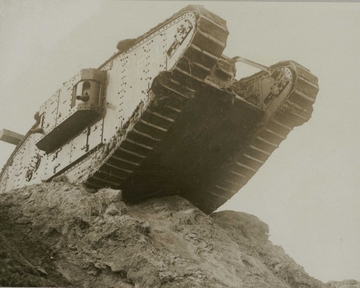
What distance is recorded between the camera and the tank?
6016 millimetres

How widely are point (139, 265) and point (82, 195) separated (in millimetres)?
1443

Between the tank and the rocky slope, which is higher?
the tank

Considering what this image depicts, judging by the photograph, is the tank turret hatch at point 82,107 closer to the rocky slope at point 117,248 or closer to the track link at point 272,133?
the rocky slope at point 117,248

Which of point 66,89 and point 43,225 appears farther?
point 66,89

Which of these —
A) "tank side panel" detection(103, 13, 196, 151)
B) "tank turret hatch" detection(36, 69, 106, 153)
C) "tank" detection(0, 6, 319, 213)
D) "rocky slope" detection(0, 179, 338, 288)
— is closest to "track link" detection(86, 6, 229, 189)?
"tank" detection(0, 6, 319, 213)

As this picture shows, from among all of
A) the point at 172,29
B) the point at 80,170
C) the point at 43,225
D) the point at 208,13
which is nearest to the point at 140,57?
the point at 172,29

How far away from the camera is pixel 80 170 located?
7.00 meters

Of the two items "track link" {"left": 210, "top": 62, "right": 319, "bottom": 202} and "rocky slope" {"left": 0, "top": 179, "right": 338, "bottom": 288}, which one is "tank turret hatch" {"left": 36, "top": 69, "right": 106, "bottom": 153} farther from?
"track link" {"left": 210, "top": 62, "right": 319, "bottom": 202}

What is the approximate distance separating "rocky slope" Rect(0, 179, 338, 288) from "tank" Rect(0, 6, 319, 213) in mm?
537

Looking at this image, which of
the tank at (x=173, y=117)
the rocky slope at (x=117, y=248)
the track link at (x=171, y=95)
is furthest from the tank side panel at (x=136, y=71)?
the rocky slope at (x=117, y=248)

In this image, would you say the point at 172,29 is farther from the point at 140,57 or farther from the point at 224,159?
the point at 224,159

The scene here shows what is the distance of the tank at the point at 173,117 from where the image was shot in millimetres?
6016

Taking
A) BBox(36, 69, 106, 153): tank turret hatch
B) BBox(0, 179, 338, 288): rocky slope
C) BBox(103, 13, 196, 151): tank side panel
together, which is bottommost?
BBox(0, 179, 338, 288): rocky slope

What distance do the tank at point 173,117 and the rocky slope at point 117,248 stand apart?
0.54m
